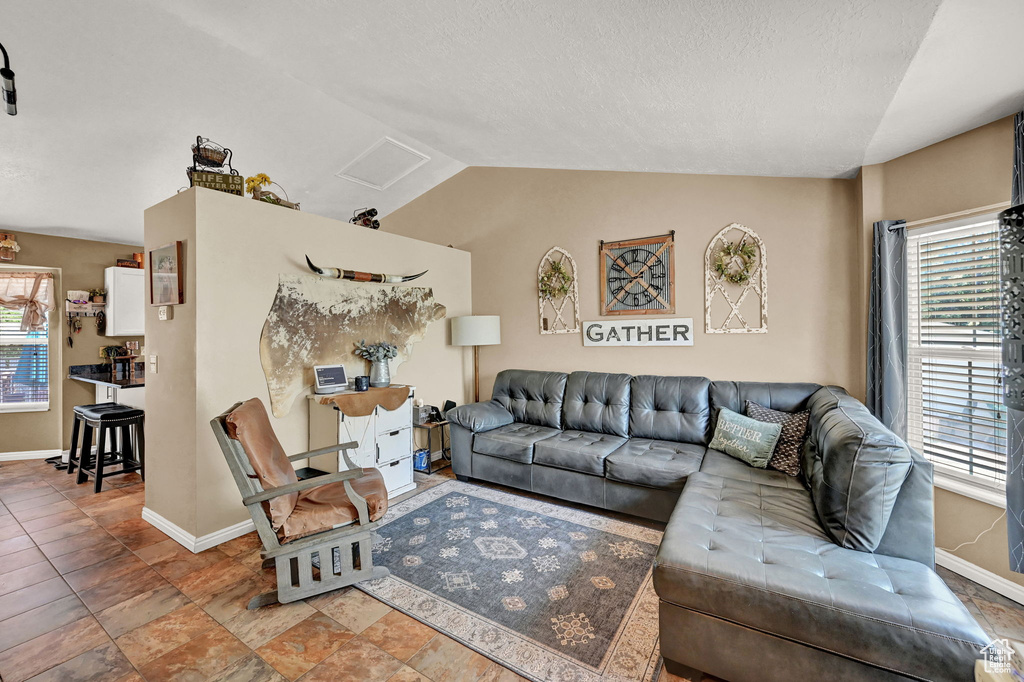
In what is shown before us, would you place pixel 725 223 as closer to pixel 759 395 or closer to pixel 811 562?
pixel 759 395

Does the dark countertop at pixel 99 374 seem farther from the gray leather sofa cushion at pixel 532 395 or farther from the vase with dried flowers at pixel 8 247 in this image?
the gray leather sofa cushion at pixel 532 395

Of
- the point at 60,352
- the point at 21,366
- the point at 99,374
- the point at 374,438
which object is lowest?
the point at 374,438

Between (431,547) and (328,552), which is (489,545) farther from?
(328,552)

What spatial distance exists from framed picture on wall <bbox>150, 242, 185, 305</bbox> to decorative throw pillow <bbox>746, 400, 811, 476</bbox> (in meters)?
3.90

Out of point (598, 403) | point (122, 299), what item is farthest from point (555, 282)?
point (122, 299)

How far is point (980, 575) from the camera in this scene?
7.53 ft

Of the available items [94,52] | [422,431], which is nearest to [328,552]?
[422,431]

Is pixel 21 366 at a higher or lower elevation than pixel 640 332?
lower

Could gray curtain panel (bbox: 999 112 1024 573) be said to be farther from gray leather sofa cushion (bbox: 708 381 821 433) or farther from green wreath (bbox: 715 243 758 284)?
green wreath (bbox: 715 243 758 284)

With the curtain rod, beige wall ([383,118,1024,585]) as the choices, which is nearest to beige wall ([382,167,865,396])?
beige wall ([383,118,1024,585])

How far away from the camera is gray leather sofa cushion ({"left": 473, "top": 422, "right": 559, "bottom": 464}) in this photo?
3402 millimetres

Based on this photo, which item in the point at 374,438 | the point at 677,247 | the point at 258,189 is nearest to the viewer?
the point at 258,189

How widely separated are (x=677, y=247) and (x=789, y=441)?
1.76 metres

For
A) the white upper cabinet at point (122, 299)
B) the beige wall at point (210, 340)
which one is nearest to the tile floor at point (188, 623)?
the beige wall at point (210, 340)
